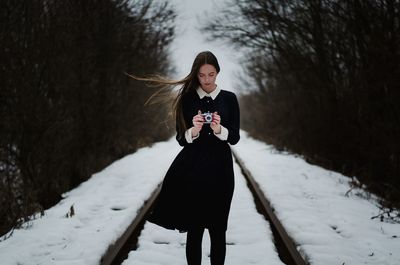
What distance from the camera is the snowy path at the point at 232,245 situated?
4020 millimetres

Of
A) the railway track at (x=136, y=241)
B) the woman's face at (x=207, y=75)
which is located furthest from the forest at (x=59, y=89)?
the woman's face at (x=207, y=75)

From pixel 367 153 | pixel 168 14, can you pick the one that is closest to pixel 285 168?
pixel 367 153

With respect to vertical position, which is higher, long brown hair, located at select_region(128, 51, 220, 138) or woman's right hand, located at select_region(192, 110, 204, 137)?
long brown hair, located at select_region(128, 51, 220, 138)

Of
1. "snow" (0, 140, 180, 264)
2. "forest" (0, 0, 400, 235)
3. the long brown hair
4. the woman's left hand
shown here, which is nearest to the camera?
the woman's left hand

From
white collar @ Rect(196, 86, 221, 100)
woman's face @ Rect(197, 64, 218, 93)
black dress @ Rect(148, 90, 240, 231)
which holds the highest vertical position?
woman's face @ Rect(197, 64, 218, 93)

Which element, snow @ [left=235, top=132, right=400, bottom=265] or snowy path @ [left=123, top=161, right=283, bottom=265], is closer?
snowy path @ [left=123, top=161, right=283, bottom=265]

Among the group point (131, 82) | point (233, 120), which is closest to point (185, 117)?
point (233, 120)

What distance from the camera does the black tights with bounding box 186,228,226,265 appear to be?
3.07 m

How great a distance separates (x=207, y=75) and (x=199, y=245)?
55.1 inches

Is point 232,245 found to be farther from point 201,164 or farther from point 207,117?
point 207,117

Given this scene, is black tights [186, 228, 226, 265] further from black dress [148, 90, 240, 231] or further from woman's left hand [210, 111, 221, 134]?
woman's left hand [210, 111, 221, 134]

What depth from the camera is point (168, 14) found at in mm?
13625

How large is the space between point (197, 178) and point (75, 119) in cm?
754

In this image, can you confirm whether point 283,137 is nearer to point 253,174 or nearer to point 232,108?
point 253,174
